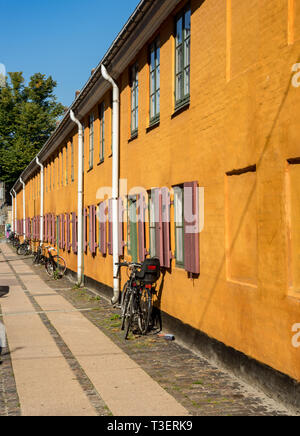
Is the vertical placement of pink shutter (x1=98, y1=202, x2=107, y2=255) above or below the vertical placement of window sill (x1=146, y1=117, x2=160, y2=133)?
below

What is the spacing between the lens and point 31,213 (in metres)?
40.7

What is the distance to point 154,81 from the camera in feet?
36.4

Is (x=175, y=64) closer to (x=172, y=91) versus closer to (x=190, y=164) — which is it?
(x=172, y=91)

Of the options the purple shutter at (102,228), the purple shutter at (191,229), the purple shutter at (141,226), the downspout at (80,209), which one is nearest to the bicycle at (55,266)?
the downspout at (80,209)

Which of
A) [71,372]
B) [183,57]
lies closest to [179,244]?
[183,57]

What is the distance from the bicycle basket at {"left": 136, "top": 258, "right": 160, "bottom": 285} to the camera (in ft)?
33.0

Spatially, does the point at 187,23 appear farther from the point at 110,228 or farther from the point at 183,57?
the point at 110,228

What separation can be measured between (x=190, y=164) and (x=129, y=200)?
14.1 ft

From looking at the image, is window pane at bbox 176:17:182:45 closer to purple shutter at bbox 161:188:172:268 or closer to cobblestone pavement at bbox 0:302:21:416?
purple shutter at bbox 161:188:172:268

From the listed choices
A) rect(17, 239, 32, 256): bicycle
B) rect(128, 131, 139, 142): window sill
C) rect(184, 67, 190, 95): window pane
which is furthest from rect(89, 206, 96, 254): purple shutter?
rect(17, 239, 32, 256): bicycle

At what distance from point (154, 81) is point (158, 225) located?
104 inches

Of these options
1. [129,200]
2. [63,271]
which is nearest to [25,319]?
[129,200]

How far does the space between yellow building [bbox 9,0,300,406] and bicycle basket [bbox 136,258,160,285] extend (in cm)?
21

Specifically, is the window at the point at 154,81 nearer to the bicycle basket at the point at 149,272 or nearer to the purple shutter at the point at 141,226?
→ the purple shutter at the point at 141,226
